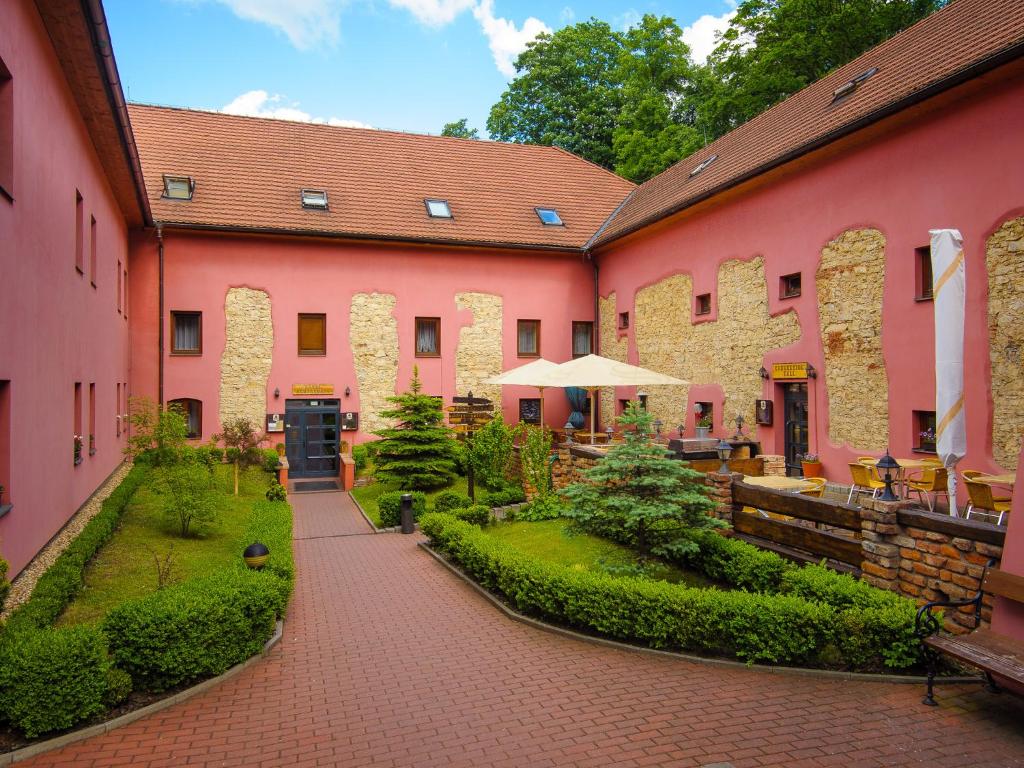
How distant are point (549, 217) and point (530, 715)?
2042 cm

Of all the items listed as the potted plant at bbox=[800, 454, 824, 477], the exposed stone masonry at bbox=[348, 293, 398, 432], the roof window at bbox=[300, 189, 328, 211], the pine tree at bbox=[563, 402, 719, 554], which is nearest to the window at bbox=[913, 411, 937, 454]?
the potted plant at bbox=[800, 454, 824, 477]

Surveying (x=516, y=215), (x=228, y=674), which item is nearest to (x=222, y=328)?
(x=516, y=215)

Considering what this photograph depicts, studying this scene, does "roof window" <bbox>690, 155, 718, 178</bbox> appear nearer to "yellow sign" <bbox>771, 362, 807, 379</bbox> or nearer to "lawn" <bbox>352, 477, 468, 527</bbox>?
"yellow sign" <bbox>771, 362, 807, 379</bbox>

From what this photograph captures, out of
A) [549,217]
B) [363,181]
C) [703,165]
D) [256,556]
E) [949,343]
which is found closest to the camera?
[949,343]

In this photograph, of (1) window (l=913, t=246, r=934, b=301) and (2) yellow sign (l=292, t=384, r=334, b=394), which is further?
(2) yellow sign (l=292, t=384, r=334, b=394)

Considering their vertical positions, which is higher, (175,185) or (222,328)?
(175,185)

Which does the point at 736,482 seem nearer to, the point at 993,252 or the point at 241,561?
the point at 993,252

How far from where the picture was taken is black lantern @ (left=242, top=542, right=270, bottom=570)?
8648mm

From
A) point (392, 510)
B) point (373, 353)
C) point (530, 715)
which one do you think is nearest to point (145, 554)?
point (392, 510)

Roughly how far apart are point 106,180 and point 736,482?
13.3 meters

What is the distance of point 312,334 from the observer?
21281 millimetres

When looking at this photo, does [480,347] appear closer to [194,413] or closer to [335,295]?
[335,295]

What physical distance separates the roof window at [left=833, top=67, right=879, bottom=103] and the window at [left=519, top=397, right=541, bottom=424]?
1178 cm

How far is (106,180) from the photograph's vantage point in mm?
14633
